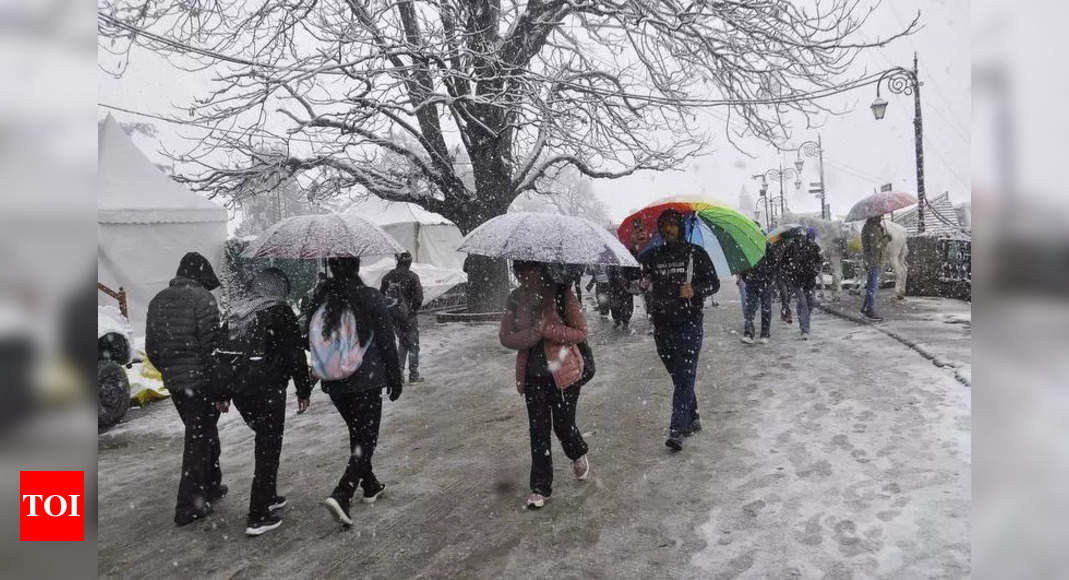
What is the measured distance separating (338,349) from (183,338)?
1056 millimetres

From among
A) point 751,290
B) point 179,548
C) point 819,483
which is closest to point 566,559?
point 819,483

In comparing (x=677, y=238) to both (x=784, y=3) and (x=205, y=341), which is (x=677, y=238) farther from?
(x=784, y=3)

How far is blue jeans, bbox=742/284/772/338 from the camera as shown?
31.6ft

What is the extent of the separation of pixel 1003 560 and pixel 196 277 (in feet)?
14.3

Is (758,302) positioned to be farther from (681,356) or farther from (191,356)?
(191,356)

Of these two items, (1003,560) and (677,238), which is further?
(677,238)

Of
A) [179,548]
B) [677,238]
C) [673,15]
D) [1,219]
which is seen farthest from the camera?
[673,15]

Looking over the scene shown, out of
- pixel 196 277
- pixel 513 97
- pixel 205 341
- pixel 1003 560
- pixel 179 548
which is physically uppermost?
pixel 513 97

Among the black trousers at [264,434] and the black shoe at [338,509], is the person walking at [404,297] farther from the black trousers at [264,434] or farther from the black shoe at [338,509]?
the black shoe at [338,509]

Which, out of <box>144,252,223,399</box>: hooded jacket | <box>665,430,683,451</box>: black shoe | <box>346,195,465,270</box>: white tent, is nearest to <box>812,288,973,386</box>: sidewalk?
<box>665,430,683,451</box>: black shoe

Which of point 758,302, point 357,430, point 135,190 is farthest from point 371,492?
point 135,190

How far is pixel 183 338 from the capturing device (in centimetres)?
404

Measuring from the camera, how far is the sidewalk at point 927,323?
7.58 m

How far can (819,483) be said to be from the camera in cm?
431
